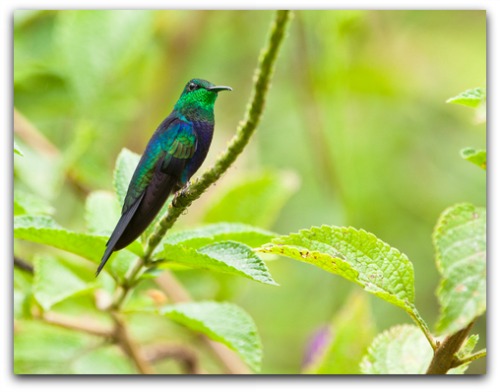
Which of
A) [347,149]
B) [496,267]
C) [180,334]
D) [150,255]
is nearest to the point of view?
[150,255]

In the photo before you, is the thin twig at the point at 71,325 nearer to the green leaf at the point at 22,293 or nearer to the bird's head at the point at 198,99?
the green leaf at the point at 22,293

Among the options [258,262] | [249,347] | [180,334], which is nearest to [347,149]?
[180,334]

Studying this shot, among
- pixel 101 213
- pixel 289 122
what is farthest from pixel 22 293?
pixel 289 122

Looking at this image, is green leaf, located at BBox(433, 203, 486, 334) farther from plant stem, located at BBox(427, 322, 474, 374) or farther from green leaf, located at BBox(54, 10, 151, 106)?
green leaf, located at BBox(54, 10, 151, 106)

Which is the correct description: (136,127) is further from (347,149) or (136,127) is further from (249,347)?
(249,347)

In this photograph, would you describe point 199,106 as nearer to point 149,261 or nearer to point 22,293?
point 149,261

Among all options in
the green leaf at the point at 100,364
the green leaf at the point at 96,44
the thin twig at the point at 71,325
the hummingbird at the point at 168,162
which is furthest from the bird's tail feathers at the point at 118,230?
the green leaf at the point at 96,44

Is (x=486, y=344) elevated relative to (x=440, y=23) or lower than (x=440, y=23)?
lower
